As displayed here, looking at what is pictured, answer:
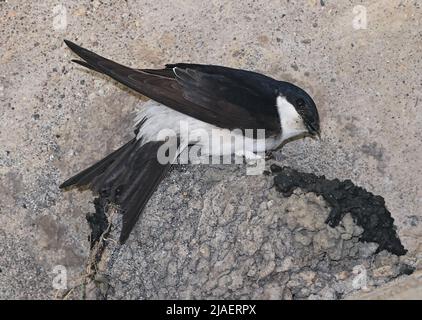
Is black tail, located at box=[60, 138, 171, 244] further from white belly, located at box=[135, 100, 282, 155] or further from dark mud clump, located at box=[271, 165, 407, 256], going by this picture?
dark mud clump, located at box=[271, 165, 407, 256]

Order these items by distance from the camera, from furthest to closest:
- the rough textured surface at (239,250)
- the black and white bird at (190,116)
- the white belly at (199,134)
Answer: the white belly at (199,134) < the black and white bird at (190,116) < the rough textured surface at (239,250)

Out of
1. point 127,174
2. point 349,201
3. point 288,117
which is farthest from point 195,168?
point 349,201

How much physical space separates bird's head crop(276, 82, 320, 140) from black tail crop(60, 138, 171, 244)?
50 cm

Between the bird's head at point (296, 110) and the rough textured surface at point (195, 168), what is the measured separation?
0.22m

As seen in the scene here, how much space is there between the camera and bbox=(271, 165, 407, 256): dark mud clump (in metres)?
3.81

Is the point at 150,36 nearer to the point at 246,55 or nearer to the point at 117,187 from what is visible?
the point at 246,55

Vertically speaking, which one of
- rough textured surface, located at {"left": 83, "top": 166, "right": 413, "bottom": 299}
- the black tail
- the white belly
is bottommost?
rough textured surface, located at {"left": 83, "top": 166, "right": 413, "bottom": 299}

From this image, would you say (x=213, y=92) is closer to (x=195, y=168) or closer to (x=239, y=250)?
(x=195, y=168)

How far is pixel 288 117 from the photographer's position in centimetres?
403

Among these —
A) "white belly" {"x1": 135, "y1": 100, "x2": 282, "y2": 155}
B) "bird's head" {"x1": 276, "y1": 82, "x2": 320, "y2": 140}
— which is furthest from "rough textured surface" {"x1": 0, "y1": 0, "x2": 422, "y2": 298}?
"bird's head" {"x1": 276, "y1": 82, "x2": 320, "y2": 140}

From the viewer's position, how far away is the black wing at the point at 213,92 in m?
3.86

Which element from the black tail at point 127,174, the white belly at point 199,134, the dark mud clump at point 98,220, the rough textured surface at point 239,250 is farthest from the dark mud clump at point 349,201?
the dark mud clump at point 98,220

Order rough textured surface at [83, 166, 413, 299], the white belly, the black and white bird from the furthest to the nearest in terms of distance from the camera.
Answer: the white belly, the black and white bird, rough textured surface at [83, 166, 413, 299]

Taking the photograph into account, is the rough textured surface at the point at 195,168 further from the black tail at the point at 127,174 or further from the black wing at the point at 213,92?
the black wing at the point at 213,92
